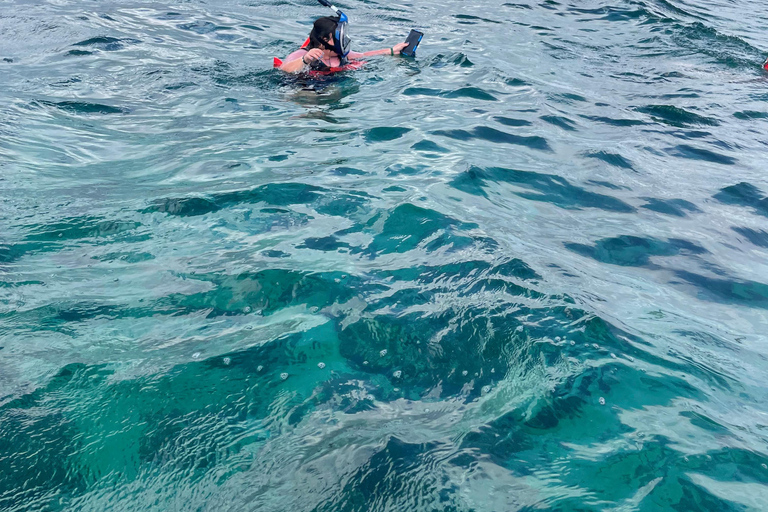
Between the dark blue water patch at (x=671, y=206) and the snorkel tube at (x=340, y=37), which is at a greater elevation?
the snorkel tube at (x=340, y=37)

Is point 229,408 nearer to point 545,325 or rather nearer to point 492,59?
point 545,325

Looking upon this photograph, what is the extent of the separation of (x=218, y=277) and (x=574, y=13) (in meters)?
11.9

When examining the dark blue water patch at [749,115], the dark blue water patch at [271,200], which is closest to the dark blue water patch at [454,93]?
the dark blue water patch at [749,115]

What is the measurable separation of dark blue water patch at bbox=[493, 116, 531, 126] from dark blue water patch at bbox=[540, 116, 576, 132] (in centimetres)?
27

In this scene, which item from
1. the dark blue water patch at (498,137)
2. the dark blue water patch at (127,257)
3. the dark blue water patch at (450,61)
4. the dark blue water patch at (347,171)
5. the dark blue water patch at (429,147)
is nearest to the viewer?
the dark blue water patch at (127,257)

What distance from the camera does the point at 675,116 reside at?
7.09 meters

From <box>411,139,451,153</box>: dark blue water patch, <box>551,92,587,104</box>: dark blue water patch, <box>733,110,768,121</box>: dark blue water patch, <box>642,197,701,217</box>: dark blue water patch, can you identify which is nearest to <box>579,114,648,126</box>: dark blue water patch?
<box>551,92,587,104</box>: dark blue water patch

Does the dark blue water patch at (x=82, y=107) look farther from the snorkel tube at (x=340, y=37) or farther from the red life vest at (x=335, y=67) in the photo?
the snorkel tube at (x=340, y=37)

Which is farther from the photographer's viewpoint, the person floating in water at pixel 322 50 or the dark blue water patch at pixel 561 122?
the person floating in water at pixel 322 50

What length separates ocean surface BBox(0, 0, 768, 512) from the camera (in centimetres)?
216

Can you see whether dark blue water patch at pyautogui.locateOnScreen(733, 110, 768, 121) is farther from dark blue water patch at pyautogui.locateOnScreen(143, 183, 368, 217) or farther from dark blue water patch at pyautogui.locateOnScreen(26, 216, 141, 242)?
dark blue water patch at pyautogui.locateOnScreen(26, 216, 141, 242)

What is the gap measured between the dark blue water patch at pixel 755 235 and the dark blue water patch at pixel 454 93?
3520 mm

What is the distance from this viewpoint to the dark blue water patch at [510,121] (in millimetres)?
6445

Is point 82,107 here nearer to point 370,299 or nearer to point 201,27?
point 201,27
